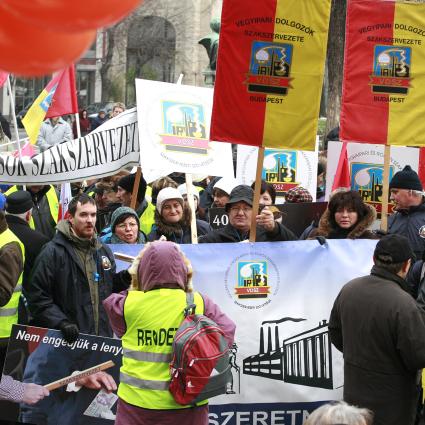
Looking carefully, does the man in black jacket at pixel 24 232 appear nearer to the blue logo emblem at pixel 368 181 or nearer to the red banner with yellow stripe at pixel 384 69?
the red banner with yellow stripe at pixel 384 69

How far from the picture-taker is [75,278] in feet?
21.4

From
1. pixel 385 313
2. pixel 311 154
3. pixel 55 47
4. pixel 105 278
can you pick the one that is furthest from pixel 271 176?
pixel 55 47

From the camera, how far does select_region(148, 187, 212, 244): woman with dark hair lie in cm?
788

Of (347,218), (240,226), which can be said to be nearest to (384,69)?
(347,218)

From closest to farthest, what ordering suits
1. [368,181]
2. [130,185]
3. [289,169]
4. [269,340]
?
[269,340]
[130,185]
[368,181]
[289,169]

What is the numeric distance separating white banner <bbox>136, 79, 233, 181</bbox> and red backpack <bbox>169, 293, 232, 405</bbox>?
3120mm

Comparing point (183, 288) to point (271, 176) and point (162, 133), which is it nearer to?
point (162, 133)

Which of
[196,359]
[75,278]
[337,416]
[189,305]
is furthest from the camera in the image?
[75,278]

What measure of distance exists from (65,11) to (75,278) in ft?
14.9

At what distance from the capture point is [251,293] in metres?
7.04

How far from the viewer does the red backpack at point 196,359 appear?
494 cm

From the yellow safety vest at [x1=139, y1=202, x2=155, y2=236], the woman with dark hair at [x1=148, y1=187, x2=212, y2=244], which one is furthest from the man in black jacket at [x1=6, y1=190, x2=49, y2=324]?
the yellow safety vest at [x1=139, y1=202, x2=155, y2=236]

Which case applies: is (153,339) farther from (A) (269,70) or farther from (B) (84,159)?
(B) (84,159)

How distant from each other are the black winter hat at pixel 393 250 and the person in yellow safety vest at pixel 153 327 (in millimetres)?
1013
